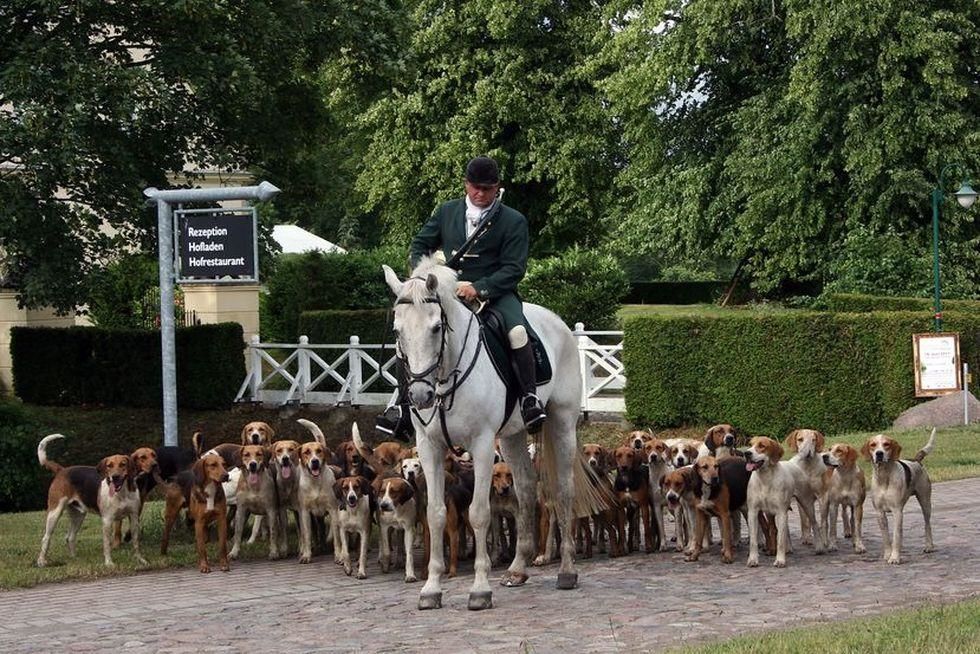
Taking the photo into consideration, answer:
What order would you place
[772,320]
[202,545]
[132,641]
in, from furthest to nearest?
1. [772,320]
2. [202,545]
3. [132,641]

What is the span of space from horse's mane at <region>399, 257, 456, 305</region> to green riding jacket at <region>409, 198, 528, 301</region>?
0.46 metres

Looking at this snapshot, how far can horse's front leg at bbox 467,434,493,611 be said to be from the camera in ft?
34.9

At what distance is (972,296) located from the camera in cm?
3581

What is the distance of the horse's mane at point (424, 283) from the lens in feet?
34.3

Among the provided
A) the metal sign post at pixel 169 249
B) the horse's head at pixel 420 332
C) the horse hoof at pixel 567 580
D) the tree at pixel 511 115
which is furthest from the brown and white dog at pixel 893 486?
the tree at pixel 511 115

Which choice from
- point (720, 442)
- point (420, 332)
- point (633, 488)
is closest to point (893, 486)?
point (720, 442)

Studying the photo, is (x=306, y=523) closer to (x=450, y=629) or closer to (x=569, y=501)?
(x=569, y=501)

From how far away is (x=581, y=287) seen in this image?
3366cm

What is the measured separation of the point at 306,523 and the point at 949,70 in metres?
25.7

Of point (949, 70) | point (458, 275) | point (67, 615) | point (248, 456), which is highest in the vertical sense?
point (949, 70)

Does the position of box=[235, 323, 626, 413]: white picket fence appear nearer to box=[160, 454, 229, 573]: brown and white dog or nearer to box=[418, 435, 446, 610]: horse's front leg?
box=[160, 454, 229, 573]: brown and white dog

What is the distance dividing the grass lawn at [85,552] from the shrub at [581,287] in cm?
1679

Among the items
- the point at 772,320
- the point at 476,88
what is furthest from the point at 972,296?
the point at 476,88

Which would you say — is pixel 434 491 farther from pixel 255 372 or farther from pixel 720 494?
pixel 255 372
